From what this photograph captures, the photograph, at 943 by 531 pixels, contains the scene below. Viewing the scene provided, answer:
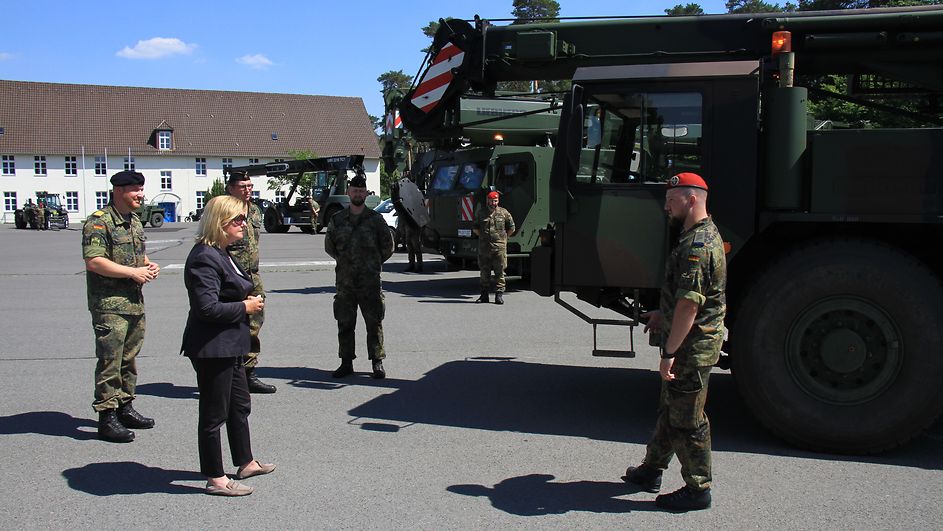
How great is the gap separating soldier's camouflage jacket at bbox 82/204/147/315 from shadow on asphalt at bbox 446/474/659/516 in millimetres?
2742

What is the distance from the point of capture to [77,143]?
6488 cm

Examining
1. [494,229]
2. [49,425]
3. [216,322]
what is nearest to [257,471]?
[216,322]

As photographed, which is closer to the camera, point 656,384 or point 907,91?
point 907,91

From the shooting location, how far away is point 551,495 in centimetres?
455

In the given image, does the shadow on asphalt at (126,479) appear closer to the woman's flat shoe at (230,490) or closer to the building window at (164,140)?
the woman's flat shoe at (230,490)

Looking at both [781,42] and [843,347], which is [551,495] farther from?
[781,42]

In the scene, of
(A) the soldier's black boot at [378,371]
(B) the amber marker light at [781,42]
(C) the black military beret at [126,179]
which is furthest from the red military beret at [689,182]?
(A) the soldier's black boot at [378,371]

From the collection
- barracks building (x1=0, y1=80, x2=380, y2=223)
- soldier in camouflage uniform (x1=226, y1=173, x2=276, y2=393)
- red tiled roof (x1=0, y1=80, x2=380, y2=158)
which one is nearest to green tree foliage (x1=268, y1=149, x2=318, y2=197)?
barracks building (x1=0, y1=80, x2=380, y2=223)

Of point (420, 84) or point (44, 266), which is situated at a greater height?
point (420, 84)

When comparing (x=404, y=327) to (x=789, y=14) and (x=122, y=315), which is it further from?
(x=789, y=14)

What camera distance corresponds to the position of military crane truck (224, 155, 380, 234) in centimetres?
3312

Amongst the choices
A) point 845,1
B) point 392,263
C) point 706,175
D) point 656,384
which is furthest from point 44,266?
point 845,1

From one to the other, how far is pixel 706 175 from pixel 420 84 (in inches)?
122

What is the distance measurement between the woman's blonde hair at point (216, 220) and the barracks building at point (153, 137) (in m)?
60.0
